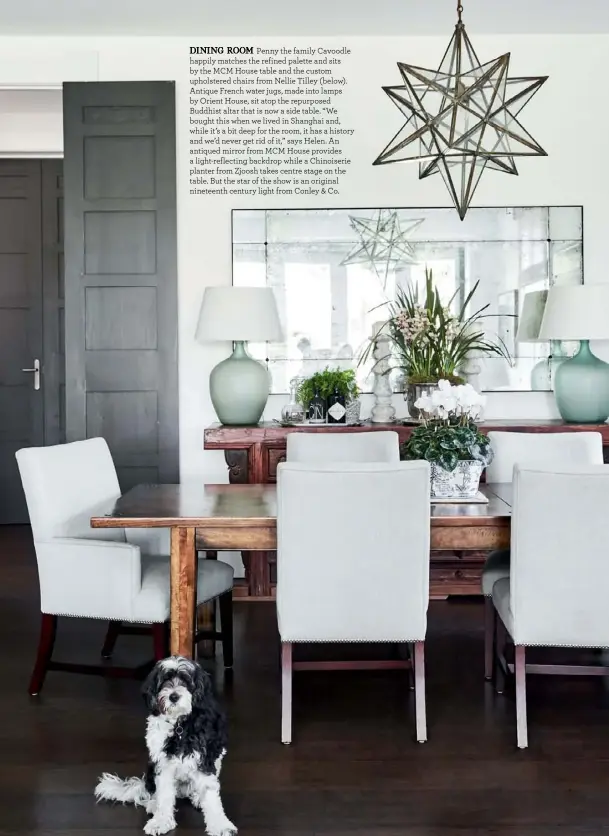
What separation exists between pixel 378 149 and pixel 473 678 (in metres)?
2.83

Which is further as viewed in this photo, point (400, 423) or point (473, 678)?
point (400, 423)

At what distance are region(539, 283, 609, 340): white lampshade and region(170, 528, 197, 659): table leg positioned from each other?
229cm

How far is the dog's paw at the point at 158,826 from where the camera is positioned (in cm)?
218

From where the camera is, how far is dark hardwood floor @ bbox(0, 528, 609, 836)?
2.25m

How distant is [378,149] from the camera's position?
188 inches

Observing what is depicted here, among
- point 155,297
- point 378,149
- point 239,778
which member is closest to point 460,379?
point 378,149

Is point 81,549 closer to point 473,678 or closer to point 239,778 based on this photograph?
point 239,778

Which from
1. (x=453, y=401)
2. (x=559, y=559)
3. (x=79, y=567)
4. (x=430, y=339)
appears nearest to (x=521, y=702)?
(x=559, y=559)

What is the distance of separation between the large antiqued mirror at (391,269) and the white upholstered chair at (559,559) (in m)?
2.23

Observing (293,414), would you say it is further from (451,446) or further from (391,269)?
(451,446)

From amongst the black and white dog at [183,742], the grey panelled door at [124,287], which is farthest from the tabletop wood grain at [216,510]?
the grey panelled door at [124,287]

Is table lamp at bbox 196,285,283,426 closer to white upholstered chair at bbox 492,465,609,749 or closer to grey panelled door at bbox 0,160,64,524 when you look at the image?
white upholstered chair at bbox 492,465,609,749

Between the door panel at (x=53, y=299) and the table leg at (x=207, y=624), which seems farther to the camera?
the door panel at (x=53, y=299)

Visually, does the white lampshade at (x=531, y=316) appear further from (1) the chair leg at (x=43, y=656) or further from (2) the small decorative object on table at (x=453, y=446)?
(1) the chair leg at (x=43, y=656)
